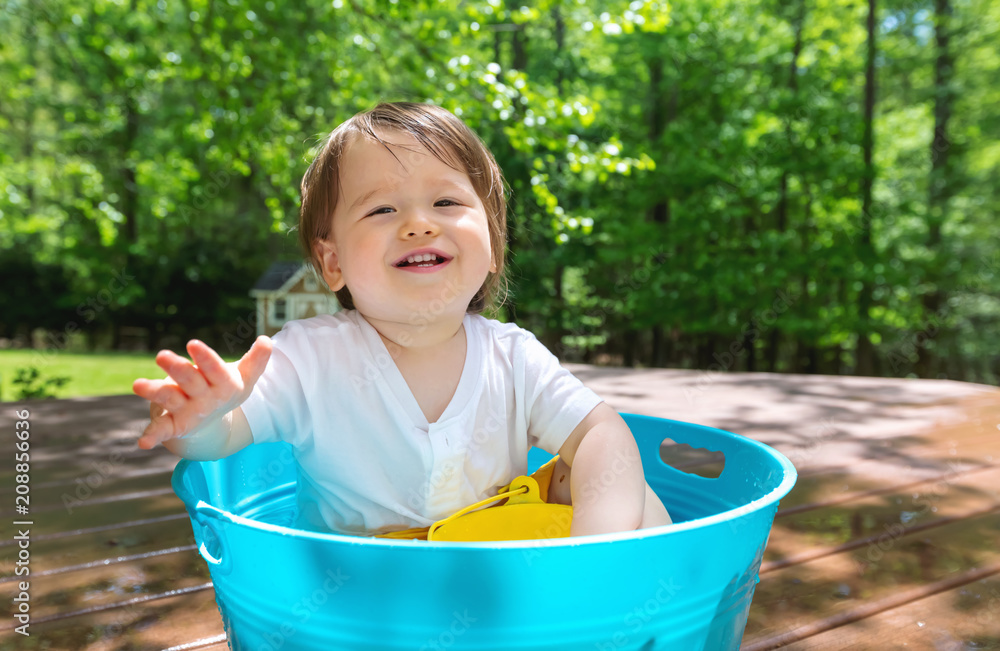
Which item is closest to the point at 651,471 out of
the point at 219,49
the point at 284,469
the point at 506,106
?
the point at 284,469

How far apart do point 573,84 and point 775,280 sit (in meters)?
3.42

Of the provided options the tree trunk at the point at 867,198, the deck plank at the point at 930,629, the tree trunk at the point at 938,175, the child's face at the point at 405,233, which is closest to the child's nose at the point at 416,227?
the child's face at the point at 405,233

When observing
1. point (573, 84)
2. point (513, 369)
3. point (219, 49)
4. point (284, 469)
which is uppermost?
point (573, 84)

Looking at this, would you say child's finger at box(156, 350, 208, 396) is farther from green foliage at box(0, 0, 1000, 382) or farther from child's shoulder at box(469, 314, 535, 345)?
green foliage at box(0, 0, 1000, 382)

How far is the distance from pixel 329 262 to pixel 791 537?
3.39ft

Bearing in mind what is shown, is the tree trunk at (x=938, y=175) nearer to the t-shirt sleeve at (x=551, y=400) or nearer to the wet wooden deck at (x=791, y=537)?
the wet wooden deck at (x=791, y=537)

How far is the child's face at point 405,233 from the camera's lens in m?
0.99

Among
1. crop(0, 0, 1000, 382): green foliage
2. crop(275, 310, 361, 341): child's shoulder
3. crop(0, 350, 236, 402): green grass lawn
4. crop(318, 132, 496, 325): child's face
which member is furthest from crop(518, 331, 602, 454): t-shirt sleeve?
crop(0, 0, 1000, 382): green foliage

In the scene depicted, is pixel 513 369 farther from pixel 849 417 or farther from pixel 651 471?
pixel 849 417

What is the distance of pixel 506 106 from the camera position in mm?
3299

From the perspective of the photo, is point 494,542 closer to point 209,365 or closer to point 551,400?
point 209,365

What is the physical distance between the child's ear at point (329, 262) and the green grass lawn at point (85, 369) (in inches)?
197

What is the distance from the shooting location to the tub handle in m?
0.63

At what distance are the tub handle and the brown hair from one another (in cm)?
56
